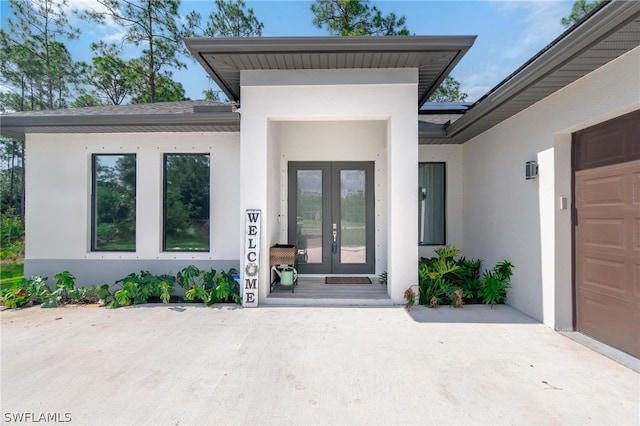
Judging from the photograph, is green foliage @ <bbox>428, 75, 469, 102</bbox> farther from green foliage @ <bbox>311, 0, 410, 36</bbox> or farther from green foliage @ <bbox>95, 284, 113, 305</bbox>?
green foliage @ <bbox>95, 284, 113, 305</bbox>

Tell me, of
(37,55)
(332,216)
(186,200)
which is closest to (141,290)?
(186,200)

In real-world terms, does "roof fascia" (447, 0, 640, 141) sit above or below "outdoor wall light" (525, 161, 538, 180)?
above

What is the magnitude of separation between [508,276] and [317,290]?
3225 mm

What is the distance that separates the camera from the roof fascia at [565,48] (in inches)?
94.7

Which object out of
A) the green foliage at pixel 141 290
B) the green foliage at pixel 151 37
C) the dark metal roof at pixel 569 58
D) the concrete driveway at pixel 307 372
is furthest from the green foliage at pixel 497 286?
the green foliage at pixel 151 37

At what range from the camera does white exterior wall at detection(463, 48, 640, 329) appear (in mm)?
3154

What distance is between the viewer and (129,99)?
16016 mm

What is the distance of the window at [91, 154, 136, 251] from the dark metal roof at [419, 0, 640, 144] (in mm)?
6555

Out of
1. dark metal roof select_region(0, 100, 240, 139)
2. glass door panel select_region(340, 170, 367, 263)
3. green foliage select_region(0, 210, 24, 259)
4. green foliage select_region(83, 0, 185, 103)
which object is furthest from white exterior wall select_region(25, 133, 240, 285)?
green foliage select_region(83, 0, 185, 103)

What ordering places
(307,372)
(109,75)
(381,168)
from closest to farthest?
(307,372), (381,168), (109,75)

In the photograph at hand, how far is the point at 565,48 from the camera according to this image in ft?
9.44

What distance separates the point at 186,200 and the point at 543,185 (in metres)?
6.17

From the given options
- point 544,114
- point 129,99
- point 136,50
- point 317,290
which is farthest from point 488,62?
point 129,99

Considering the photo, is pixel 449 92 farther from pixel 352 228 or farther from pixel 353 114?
pixel 353 114
